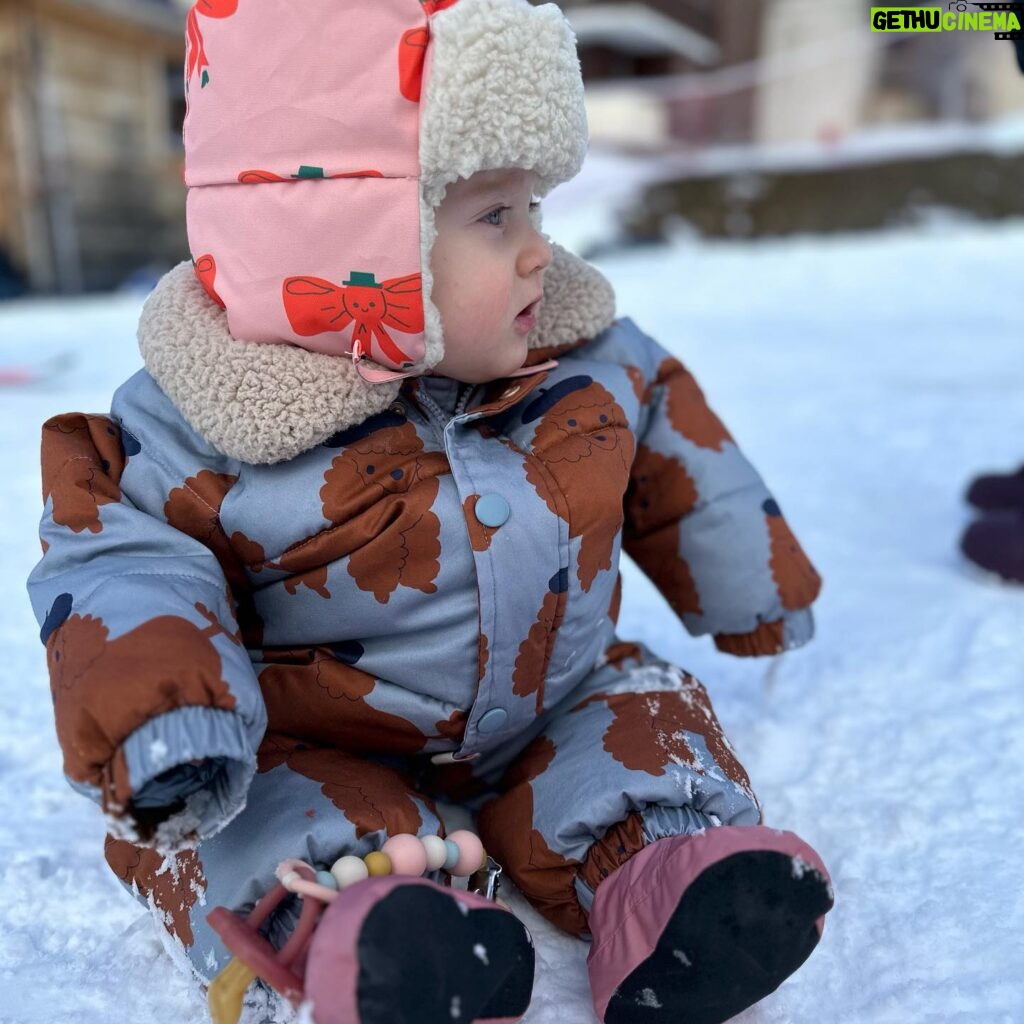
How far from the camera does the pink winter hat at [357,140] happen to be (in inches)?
29.7

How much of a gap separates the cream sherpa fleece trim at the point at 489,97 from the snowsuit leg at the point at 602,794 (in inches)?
13.4

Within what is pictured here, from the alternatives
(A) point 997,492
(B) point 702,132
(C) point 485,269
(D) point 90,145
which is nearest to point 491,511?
(C) point 485,269

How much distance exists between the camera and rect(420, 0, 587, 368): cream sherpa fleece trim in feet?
2.46

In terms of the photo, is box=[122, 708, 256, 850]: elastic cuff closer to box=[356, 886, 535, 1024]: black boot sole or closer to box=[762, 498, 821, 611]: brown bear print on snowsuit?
box=[356, 886, 535, 1024]: black boot sole

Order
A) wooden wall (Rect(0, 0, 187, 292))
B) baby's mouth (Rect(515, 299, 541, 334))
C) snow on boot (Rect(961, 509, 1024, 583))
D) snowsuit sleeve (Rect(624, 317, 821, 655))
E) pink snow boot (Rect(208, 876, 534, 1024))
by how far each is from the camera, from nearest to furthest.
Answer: pink snow boot (Rect(208, 876, 534, 1024)) < baby's mouth (Rect(515, 299, 541, 334)) < snowsuit sleeve (Rect(624, 317, 821, 655)) < snow on boot (Rect(961, 509, 1024, 583)) < wooden wall (Rect(0, 0, 187, 292))

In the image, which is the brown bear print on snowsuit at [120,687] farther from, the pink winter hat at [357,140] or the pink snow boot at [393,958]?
the pink winter hat at [357,140]

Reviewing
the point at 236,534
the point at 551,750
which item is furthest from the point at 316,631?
the point at 551,750

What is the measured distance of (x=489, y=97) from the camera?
76 centimetres

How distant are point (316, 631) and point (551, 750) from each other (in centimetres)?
22

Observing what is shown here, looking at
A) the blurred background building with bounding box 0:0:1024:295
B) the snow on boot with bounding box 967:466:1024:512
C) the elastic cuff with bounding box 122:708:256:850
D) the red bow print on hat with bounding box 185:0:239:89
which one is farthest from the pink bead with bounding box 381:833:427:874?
the blurred background building with bounding box 0:0:1024:295

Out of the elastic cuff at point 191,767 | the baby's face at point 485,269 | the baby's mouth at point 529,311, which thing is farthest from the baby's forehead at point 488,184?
the elastic cuff at point 191,767

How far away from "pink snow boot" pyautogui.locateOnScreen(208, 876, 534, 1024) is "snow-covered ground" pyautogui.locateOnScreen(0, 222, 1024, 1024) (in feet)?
0.37

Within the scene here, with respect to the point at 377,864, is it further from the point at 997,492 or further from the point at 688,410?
the point at 997,492

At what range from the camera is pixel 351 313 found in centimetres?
81
